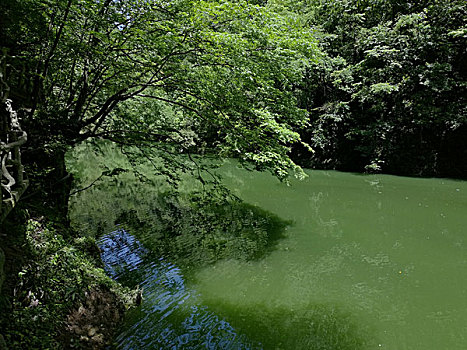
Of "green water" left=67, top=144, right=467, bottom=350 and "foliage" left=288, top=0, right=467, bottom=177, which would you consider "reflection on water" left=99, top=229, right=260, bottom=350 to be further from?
"foliage" left=288, top=0, right=467, bottom=177

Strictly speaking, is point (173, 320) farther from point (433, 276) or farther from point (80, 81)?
point (433, 276)

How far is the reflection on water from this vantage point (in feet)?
11.2

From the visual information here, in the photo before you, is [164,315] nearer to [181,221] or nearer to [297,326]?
[297,326]

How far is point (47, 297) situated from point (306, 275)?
3.91m

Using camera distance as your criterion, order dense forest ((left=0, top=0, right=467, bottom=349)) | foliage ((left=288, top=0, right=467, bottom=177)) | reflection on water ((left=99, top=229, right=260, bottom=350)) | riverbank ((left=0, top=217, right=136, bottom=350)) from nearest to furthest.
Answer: riverbank ((left=0, top=217, right=136, bottom=350))
dense forest ((left=0, top=0, right=467, bottom=349))
reflection on water ((left=99, top=229, right=260, bottom=350))
foliage ((left=288, top=0, right=467, bottom=177))

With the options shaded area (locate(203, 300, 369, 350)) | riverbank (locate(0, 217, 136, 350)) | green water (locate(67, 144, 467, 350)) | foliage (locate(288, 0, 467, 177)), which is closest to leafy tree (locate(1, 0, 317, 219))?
→ riverbank (locate(0, 217, 136, 350))

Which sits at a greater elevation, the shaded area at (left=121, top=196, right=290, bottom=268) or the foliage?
the foliage

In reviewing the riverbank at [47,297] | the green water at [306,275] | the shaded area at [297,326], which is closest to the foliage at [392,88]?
the green water at [306,275]

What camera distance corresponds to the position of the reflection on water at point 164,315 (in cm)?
342

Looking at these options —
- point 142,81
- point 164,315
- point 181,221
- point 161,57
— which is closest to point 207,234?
point 181,221

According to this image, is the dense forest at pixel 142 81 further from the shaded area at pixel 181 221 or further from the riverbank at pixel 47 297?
the shaded area at pixel 181 221

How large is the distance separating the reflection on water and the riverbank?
0.39 metres

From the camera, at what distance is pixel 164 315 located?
3949mm

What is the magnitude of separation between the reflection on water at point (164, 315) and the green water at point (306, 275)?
0.06ft
